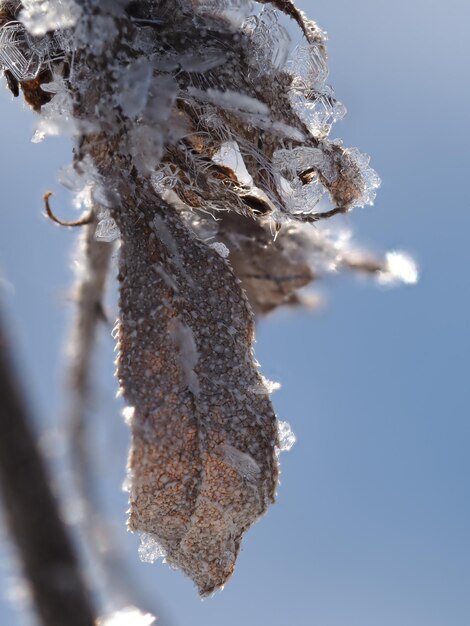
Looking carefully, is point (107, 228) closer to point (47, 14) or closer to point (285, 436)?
point (47, 14)

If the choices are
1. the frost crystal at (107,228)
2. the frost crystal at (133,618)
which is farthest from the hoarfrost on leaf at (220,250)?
the frost crystal at (133,618)

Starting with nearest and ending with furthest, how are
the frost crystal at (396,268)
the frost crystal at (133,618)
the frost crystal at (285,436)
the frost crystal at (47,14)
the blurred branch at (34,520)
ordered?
the blurred branch at (34,520) < the frost crystal at (133,618) < the frost crystal at (47,14) < the frost crystal at (285,436) < the frost crystal at (396,268)

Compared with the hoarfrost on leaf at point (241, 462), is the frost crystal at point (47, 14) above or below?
above

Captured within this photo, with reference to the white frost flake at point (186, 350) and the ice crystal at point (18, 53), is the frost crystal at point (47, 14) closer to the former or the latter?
the ice crystal at point (18, 53)

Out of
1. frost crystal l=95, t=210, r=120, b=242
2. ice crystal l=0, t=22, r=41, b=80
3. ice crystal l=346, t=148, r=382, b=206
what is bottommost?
frost crystal l=95, t=210, r=120, b=242

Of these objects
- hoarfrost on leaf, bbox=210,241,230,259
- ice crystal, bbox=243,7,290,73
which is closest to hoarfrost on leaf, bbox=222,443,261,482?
hoarfrost on leaf, bbox=210,241,230,259

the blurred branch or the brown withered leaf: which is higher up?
the brown withered leaf

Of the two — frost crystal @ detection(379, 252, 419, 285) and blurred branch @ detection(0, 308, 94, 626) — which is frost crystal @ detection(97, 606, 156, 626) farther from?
frost crystal @ detection(379, 252, 419, 285)

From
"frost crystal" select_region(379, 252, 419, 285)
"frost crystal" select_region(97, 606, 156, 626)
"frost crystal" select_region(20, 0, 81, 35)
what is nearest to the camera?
"frost crystal" select_region(97, 606, 156, 626)

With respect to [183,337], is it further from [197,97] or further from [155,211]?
[197,97]
